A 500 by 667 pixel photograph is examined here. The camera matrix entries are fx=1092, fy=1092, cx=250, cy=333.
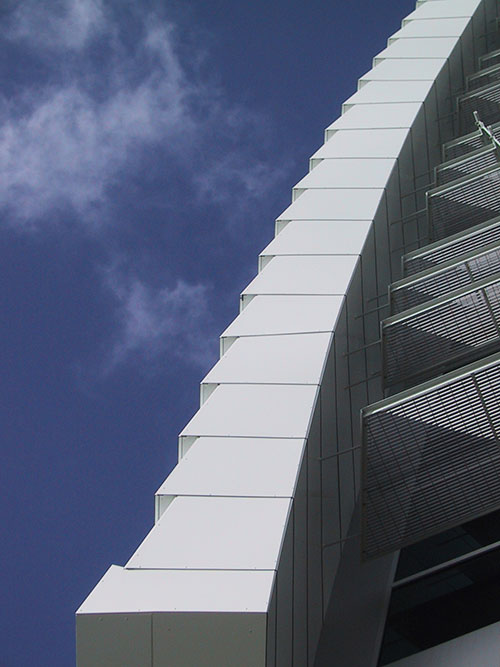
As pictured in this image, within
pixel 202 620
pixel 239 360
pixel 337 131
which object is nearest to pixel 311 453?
pixel 239 360

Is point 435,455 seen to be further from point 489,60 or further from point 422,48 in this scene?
point 489,60

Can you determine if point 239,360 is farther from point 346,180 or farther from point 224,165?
point 224,165

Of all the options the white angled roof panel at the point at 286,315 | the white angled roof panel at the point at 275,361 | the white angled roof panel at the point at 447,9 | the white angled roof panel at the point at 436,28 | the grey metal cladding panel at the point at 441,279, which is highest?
the white angled roof panel at the point at 447,9

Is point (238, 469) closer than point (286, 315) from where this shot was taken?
Yes

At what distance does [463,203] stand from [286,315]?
382cm

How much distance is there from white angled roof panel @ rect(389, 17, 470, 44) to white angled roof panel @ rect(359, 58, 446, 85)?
148 cm

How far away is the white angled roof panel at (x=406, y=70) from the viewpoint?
17859 millimetres

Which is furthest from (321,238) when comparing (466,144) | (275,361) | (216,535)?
(216,535)

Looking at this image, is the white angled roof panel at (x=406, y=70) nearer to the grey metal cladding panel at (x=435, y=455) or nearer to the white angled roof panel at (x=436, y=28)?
the white angled roof panel at (x=436, y=28)

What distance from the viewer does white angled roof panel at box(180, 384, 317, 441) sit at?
925 cm

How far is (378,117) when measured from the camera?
16.4 m

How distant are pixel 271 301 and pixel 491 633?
4.49 m

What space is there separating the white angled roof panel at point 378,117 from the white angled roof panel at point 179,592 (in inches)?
379

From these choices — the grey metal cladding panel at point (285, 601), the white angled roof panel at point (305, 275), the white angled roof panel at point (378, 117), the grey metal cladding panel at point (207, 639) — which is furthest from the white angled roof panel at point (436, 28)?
the grey metal cladding panel at point (207, 639)
